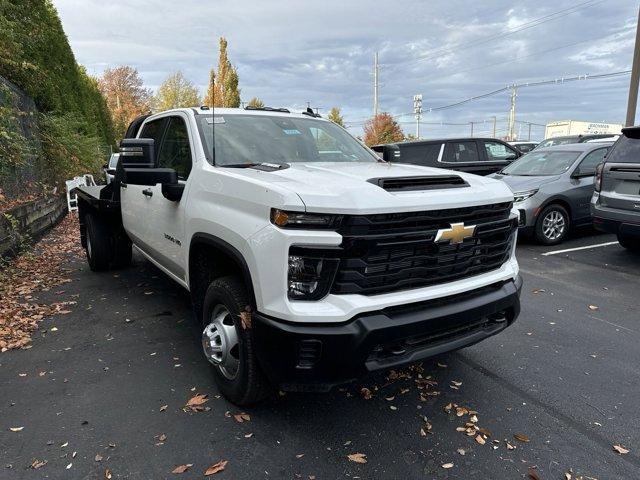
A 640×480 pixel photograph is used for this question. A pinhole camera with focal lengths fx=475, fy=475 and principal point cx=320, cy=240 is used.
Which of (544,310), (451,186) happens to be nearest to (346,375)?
(451,186)

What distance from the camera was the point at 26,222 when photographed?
809cm

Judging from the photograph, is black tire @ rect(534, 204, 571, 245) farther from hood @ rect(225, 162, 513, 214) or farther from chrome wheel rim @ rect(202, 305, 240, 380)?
chrome wheel rim @ rect(202, 305, 240, 380)

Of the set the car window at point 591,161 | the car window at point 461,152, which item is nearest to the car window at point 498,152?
the car window at point 461,152

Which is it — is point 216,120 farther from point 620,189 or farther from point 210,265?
point 620,189

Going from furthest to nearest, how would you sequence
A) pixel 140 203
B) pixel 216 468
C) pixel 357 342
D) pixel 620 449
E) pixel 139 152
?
pixel 140 203
pixel 139 152
pixel 620 449
pixel 216 468
pixel 357 342

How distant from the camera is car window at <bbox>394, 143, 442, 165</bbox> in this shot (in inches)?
447

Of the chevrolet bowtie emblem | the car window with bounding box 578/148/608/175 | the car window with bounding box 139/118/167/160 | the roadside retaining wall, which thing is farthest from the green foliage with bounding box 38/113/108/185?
the car window with bounding box 578/148/608/175

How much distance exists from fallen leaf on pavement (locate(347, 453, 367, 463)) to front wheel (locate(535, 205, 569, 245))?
641cm

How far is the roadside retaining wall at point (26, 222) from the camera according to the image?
688cm

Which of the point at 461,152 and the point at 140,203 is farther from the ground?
the point at 461,152

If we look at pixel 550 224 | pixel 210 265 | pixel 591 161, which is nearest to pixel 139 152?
pixel 210 265

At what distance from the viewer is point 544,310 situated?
4.94 meters

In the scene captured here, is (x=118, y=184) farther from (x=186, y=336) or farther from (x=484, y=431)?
(x=484, y=431)

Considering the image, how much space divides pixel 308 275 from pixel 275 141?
1.88 m
